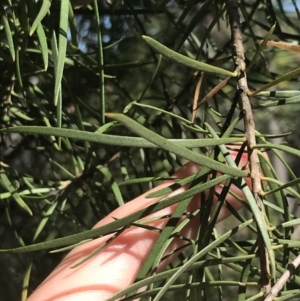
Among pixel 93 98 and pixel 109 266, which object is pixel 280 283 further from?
pixel 93 98

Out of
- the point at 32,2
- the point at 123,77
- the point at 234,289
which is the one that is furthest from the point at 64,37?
the point at 234,289

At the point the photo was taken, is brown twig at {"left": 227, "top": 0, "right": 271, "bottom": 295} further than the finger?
No

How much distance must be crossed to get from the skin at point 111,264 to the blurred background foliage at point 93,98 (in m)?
0.01

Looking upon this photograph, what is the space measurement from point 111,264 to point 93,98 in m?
0.19

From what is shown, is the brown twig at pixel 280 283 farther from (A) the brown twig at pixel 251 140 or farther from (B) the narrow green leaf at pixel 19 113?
(B) the narrow green leaf at pixel 19 113

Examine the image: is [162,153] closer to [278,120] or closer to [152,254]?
[152,254]

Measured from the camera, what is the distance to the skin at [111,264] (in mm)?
245

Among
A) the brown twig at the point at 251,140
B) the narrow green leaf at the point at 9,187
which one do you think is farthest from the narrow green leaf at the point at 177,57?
the narrow green leaf at the point at 9,187

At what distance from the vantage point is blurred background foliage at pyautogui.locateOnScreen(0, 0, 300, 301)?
0.66 ft

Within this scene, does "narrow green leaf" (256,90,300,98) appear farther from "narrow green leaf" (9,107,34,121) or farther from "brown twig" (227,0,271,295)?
"narrow green leaf" (9,107,34,121)

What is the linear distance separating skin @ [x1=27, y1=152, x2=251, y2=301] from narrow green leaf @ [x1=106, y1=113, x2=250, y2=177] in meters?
0.11

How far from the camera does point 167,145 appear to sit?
11 cm

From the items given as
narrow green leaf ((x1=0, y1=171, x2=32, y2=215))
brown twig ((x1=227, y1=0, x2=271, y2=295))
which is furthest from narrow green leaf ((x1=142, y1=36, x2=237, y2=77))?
narrow green leaf ((x1=0, y1=171, x2=32, y2=215))

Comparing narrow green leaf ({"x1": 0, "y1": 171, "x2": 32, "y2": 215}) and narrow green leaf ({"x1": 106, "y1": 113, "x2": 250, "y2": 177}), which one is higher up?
narrow green leaf ({"x1": 106, "y1": 113, "x2": 250, "y2": 177})
